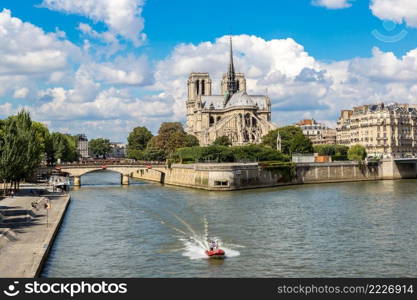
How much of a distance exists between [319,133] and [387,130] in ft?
186

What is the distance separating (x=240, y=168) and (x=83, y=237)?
1737 inches

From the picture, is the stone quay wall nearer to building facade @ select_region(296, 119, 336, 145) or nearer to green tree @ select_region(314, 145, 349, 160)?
green tree @ select_region(314, 145, 349, 160)

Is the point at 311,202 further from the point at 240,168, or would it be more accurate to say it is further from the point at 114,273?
the point at 114,273

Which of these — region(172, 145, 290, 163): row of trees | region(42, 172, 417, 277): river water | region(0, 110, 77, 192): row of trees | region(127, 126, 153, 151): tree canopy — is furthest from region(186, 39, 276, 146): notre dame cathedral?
region(42, 172, 417, 277): river water

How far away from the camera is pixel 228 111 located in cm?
16150

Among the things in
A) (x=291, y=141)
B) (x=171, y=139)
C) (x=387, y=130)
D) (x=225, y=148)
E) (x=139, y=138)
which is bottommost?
(x=225, y=148)

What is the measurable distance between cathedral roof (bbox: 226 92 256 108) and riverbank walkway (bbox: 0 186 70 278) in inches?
3981

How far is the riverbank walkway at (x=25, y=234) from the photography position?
2772 centimetres

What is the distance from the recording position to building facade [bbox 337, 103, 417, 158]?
131000 millimetres

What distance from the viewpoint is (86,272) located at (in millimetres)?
30156

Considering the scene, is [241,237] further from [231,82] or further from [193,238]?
[231,82]

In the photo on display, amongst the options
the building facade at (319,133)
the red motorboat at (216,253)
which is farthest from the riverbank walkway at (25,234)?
the building facade at (319,133)

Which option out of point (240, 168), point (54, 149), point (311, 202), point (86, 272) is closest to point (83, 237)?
point (86, 272)

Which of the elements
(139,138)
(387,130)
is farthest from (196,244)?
(139,138)
